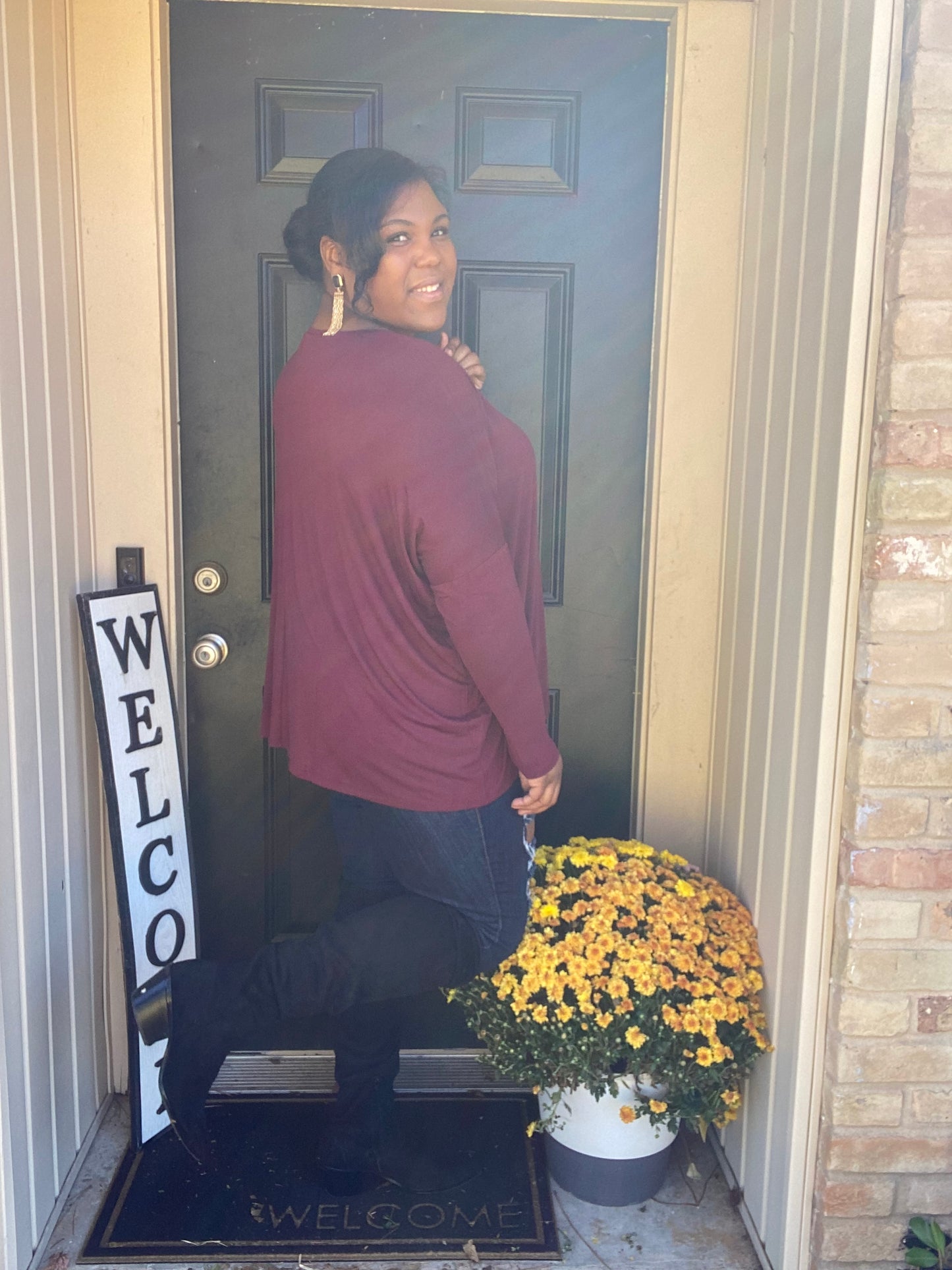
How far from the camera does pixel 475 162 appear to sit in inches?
79.9

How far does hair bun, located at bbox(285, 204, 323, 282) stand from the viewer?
1.87 meters

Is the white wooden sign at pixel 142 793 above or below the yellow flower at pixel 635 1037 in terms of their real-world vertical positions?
above

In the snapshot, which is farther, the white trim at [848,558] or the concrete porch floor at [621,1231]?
the concrete porch floor at [621,1231]

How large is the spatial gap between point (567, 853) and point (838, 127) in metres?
1.42

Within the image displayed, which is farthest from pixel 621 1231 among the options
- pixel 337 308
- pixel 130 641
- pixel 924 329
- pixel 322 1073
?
pixel 337 308

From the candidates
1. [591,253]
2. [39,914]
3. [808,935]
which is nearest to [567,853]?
[808,935]

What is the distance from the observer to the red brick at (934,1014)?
1.62 meters

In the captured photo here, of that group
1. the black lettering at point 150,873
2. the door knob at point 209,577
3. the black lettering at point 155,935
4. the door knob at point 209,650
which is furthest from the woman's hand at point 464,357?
the black lettering at point 155,935

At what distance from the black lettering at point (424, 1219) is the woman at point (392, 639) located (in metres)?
0.45

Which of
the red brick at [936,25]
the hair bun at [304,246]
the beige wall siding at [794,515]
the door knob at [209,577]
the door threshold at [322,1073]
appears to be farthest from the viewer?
the door threshold at [322,1073]

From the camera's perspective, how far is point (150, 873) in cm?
200

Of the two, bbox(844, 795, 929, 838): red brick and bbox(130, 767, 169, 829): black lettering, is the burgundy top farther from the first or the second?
bbox(844, 795, 929, 838): red brick

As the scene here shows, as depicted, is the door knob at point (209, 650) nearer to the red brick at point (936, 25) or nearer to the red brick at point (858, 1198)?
the red brick at point (858, 1198)

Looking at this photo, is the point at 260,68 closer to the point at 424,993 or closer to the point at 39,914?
the point at 39,914
